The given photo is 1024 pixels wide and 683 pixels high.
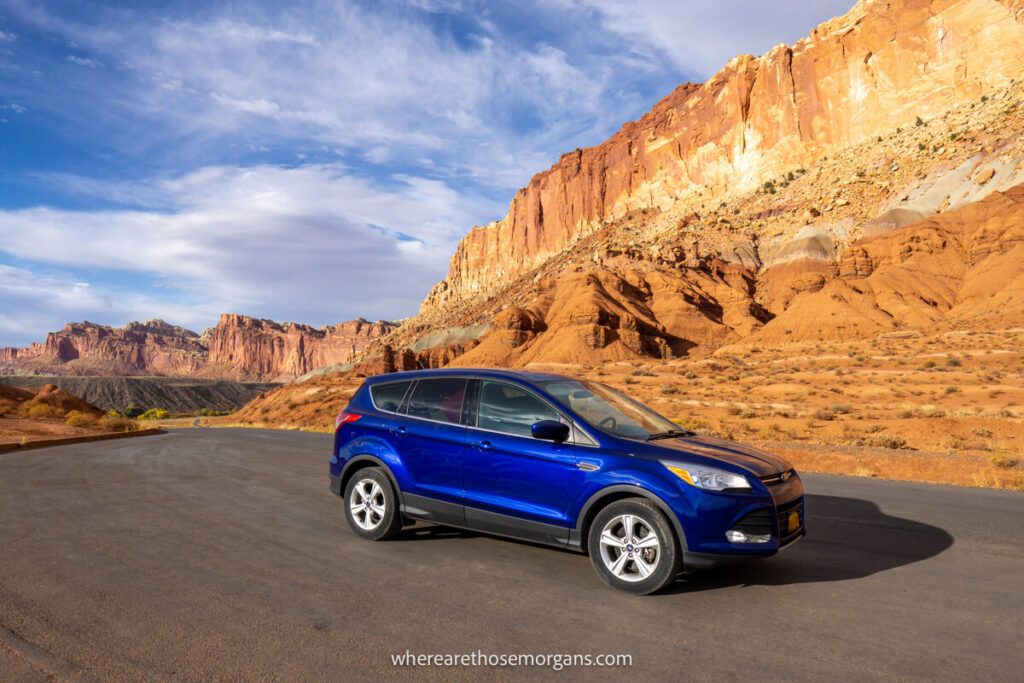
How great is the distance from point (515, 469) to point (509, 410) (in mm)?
578

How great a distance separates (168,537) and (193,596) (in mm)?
2143

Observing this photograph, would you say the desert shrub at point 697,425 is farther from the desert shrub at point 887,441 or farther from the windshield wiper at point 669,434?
the windshield wiper at point 669,434

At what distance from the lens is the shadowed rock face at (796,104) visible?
6881cm

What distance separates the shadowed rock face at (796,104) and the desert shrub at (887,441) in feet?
225

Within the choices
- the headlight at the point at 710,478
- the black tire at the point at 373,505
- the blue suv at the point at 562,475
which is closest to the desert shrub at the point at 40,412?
the black tire at the point at 373,505

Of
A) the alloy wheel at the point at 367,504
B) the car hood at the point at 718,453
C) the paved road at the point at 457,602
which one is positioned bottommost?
the paved road at the point at 457,602

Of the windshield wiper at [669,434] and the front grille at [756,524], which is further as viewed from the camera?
the windshield wiper at [669,434]

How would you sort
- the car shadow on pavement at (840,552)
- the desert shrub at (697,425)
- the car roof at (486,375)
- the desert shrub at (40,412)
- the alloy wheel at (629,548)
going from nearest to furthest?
the alloy wheel at (629,548), the car shadow on pavement at (840,552), the car roof at (486,375), the desert shrub at (697,425), the desert shrub at (40,412)

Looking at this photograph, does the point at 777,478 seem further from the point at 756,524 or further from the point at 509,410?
the point at 509,410

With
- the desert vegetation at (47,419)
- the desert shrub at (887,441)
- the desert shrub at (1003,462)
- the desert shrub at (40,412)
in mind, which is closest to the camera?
the desert shrub at (1003,462)

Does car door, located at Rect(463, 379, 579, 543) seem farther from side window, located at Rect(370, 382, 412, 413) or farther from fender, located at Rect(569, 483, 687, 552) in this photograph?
side window, located at Rect(370, 382, 412, 413)

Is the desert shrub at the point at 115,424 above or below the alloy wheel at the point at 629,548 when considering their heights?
below

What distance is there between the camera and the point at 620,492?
16.0 ft

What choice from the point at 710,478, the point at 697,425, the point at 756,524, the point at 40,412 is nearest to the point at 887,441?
the point at 697,425
